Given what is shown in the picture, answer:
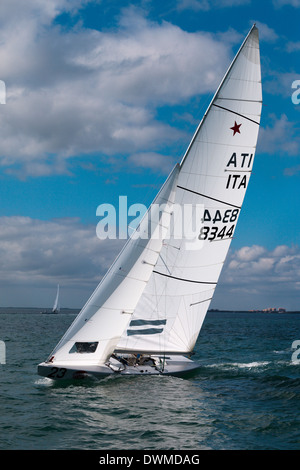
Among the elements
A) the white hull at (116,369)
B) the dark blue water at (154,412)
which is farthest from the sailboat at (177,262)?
the dark blue water at (154,412)

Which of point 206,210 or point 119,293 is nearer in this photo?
point 119,293

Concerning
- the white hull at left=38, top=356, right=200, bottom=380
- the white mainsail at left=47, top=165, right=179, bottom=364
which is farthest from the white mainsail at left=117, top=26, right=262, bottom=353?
the white mainsail at left=47, top=165, right=179, bottom=364

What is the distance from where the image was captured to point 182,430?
15.0 m

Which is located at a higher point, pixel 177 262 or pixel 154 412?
pixel 177 262

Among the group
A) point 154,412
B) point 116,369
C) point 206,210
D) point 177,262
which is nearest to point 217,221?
point 206,210

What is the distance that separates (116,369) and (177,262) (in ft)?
19.4

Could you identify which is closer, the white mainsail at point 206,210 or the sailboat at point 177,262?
the sailboat at point 177,262

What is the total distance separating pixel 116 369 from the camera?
21109 millimetres

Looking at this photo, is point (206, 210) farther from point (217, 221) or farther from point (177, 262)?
point (177, 262)

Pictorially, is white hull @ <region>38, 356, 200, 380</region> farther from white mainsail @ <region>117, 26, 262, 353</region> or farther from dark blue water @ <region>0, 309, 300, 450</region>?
white mainsail @ <region>117, 26, 262, 353</region>

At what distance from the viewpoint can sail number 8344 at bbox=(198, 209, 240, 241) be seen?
23.5m

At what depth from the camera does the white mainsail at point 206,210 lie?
22312 mm

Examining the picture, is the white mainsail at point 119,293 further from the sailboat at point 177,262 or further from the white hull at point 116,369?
the white hull at point 116,369
